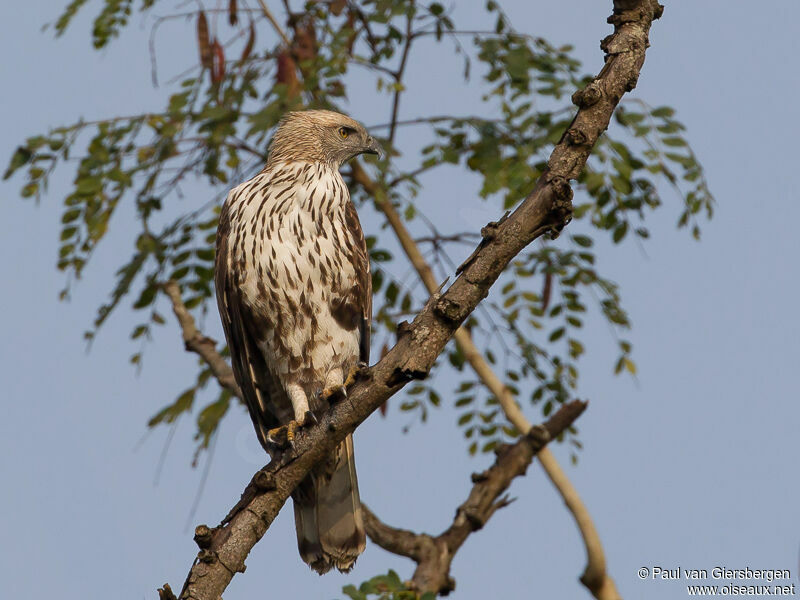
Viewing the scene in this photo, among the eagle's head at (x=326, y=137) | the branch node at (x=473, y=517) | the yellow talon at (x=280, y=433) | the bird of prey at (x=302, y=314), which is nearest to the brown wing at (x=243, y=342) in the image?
the bird of prey at (x=302, y=314)

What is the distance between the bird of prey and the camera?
172 inches

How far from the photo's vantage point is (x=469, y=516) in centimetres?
517

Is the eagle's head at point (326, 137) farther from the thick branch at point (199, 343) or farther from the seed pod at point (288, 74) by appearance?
the thick branch at point (199, 343)

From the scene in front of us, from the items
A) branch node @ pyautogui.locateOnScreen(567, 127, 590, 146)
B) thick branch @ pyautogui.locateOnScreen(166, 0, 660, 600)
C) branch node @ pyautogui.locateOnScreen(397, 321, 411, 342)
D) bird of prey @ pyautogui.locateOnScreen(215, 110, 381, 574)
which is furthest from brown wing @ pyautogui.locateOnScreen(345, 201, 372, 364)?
branch node @ pyautogui.locateOnScreen(567, 127, 590, 146)

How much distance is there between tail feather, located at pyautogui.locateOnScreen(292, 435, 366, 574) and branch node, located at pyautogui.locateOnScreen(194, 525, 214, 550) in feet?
3.32

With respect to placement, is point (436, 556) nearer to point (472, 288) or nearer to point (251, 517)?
point (251, 517)

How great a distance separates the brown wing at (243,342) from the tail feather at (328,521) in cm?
29

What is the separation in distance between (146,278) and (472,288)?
2.67 m

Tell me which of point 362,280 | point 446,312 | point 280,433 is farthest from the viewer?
point 362,280

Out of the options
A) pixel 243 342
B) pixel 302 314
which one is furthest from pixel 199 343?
pixel 302 314

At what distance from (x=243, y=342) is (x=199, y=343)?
88 cm

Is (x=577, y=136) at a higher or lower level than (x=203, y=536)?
higher

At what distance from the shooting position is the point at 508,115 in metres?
5.09

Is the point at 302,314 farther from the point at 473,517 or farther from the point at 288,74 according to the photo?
the point at 473,517
